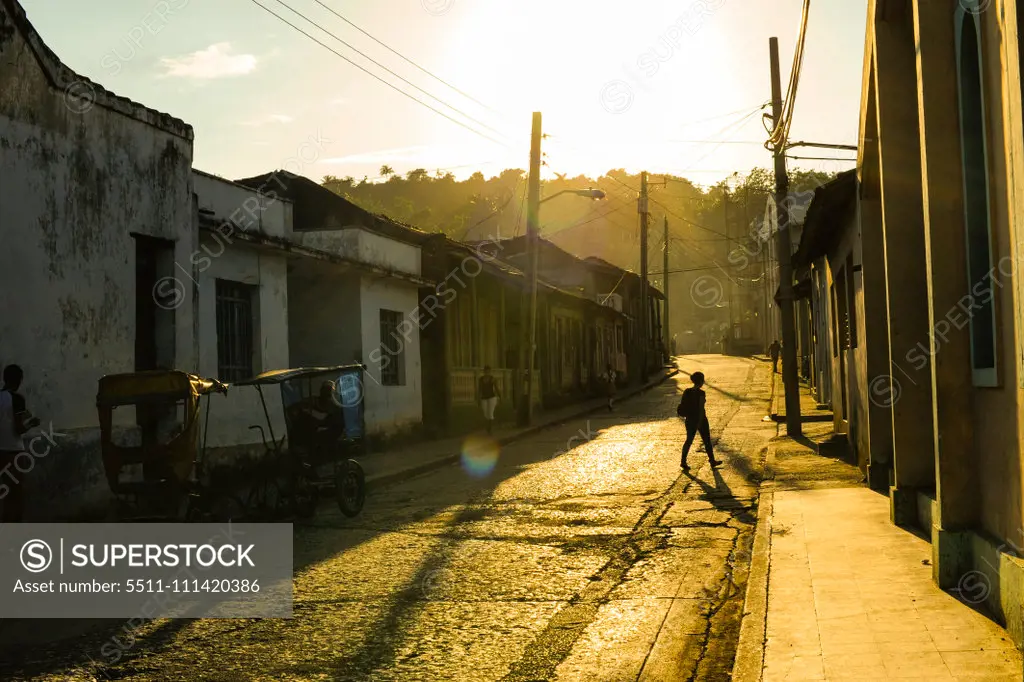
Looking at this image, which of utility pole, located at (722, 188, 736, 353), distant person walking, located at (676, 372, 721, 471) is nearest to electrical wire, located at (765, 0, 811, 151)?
distant person walking, located at (676, 372, 721, 471)

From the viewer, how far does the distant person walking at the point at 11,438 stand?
10.1 metres

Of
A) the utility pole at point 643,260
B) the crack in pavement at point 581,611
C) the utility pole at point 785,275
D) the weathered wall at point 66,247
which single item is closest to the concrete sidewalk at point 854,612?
the crack in pavement at point 581,611

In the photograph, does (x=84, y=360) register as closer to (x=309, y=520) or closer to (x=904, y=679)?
(x=309, y=520)

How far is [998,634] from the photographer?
19.6 feet

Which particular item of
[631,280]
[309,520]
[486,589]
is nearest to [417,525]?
[309,520]

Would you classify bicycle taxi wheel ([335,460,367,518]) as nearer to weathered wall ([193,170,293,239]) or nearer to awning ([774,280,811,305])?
weathered wall ([193,170,293,239])

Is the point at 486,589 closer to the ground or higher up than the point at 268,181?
closer to the ground

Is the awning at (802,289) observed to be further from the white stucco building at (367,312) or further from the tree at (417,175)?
the tree at (417,175)

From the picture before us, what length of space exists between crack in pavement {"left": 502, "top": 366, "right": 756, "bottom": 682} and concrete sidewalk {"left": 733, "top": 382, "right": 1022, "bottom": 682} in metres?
1.07

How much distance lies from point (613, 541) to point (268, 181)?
59.9ft

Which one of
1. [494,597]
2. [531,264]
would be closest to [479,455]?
[531,264]

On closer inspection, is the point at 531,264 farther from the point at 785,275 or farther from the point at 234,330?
the point at 234,330

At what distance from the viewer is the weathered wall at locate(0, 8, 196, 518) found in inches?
444

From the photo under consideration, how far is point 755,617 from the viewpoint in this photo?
6.88 metres
